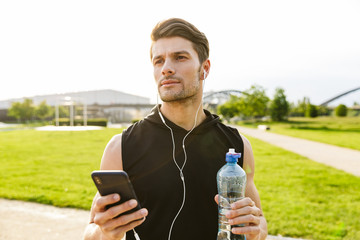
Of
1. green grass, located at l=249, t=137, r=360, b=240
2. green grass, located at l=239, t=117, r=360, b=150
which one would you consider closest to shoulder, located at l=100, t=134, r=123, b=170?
green grass, located at l=249, t=137, r=360, b=240

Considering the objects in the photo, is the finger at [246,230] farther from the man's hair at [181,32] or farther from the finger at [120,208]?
the man's hair at [181,32]

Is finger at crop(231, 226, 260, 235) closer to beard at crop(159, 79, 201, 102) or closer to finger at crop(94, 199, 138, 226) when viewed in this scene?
finger at crop(94, 199, 138, 226)

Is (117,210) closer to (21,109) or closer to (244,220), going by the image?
(244,220)

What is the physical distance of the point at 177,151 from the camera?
7.31 feet

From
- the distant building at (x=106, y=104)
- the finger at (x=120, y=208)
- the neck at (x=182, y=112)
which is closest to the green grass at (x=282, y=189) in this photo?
the neck at (x=182, y=112)

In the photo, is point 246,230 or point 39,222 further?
point 39,222

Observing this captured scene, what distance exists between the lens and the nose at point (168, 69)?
2.16 metres

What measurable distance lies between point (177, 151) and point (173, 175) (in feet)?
0.65

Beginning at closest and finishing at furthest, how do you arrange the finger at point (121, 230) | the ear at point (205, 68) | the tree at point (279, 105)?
the finger at point (121, 230)
the ear at point (205, 68)
the tree at point (279, 105)

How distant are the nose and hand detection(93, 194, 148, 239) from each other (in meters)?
1.03

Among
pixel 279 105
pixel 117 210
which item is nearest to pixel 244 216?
pixel 117 210

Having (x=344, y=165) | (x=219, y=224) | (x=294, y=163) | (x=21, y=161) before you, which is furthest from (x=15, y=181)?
(x=344, y=165)

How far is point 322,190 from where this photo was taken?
7508 mm

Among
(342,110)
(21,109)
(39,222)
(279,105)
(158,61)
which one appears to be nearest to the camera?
(158,61)
